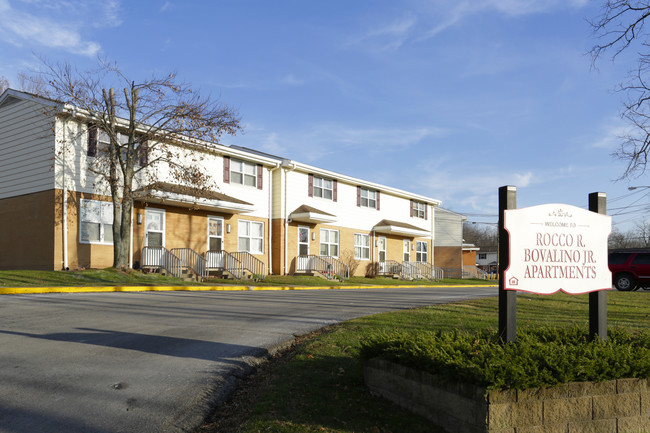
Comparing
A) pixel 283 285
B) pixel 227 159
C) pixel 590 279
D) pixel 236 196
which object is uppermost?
pixel 227 159

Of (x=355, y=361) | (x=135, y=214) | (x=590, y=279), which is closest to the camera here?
(x=590, y=279)

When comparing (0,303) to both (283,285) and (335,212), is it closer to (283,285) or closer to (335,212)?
(283,285)

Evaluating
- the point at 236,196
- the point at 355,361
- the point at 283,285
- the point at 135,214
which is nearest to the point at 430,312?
the point at 355,361

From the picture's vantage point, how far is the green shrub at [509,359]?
425 centimetres

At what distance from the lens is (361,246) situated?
3466cm

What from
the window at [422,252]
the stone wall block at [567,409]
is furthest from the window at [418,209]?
the stone wall block at [567,409]

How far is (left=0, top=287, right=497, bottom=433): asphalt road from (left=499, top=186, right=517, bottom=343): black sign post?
9.95 ft

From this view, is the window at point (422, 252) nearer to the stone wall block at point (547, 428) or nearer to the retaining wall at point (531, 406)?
the retaining wall at point (531, 406)

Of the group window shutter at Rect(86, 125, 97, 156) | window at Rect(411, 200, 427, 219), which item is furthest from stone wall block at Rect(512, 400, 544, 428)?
window at Rect(411, 200, 427, 219)

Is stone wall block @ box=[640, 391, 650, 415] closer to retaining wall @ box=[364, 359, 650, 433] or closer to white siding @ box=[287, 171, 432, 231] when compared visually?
retaining wall @ box=[364, 359, 650, 433]

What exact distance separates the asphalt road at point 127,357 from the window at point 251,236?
1433 cm

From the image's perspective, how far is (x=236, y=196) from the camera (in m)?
26.5

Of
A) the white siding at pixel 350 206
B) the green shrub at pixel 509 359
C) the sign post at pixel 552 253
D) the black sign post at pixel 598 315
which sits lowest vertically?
the green shrub at pixel 509 359

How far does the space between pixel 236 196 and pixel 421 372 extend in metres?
22.4
